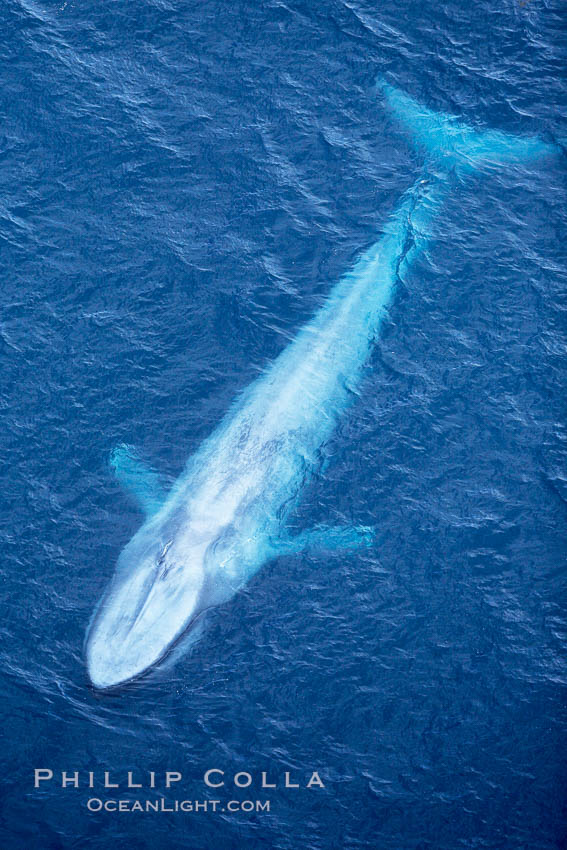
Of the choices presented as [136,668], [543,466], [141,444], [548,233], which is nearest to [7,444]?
[141,444]

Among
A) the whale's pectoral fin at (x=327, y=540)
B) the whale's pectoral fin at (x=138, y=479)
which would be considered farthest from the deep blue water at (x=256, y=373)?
the whale's pectoral fin at (x=327, y=540)

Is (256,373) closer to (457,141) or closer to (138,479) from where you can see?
(138,479)

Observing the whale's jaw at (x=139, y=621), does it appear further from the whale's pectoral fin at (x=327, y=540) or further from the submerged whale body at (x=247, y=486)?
the whale's pectoral fin at (x=327, y=540)

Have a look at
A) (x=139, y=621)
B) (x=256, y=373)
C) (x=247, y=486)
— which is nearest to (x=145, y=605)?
(x=139, y=621)

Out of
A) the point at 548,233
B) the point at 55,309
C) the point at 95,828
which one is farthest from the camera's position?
the point at 548,233

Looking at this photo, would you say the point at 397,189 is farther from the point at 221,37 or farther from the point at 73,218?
the point at 73,218

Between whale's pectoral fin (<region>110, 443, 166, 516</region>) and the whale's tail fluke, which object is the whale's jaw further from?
the whale's tail fluke

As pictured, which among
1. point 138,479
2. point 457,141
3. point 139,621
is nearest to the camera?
point 139,621
